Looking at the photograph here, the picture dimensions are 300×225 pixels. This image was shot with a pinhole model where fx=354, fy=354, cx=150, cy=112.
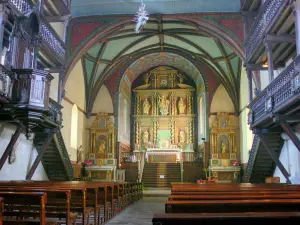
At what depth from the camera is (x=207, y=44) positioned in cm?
2339

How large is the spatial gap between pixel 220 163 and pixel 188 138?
5362mm

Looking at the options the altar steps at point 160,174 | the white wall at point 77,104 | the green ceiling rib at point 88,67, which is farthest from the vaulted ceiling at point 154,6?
the altar steps at point 160,174

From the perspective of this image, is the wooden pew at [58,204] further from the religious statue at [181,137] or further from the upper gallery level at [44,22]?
the religious statue at [181,137]

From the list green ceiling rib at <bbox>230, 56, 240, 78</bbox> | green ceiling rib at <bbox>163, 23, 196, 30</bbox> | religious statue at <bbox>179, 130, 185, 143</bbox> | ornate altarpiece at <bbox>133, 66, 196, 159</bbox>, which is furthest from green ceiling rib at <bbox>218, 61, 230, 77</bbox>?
religious statue at <bbox>179, 130, 185, 143</bbox>

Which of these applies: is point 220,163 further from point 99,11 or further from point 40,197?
point 40,197

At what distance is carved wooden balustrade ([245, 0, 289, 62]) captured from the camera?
11402 millimetres

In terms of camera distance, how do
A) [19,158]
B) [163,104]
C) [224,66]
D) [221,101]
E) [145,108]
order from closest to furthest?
[19,158], [224,66], [221,101], [163,104], [145,108]

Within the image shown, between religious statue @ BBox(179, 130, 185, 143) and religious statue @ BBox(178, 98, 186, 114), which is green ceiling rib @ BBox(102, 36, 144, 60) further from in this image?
religious statue @ BBox(179, 130, 185, 143)

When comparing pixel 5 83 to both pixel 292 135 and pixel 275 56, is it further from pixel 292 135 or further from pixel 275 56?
pixel 275 56

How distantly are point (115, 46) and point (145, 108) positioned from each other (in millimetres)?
7682

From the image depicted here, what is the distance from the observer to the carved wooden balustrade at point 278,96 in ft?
31.5

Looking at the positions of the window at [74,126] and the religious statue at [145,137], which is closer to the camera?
the window at [74,126]

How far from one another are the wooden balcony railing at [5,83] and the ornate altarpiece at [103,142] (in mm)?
14315

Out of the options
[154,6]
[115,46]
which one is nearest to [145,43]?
[115,46]
